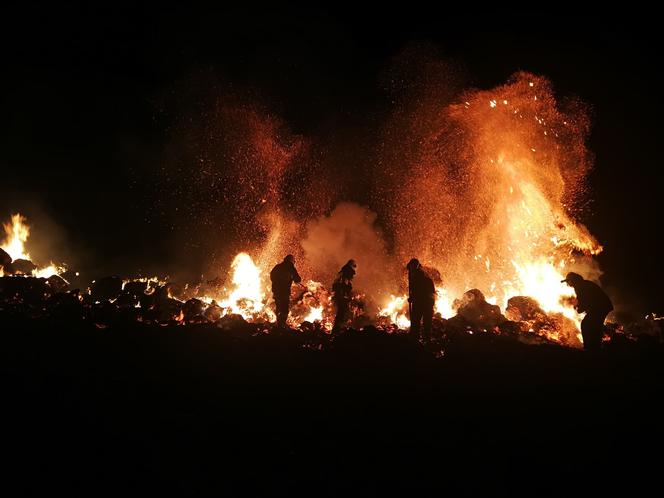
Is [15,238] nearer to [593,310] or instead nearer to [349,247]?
[349,247]

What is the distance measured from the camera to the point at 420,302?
10.5m

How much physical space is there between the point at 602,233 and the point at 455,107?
13536mm

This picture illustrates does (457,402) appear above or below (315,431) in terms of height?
above

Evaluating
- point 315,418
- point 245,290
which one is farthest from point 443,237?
point 315,418

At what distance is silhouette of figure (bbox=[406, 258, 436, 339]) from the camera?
34.3ft

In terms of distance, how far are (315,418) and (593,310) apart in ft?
24.5

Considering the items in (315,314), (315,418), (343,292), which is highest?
(343,292)

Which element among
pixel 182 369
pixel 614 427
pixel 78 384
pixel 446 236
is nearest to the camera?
pixel 614 427

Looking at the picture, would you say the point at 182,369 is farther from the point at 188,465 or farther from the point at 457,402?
the point at 457,402

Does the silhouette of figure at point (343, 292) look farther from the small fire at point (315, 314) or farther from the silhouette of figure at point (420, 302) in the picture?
the small fire at point (315, 314)

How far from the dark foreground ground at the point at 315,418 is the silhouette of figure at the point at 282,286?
2264 mm

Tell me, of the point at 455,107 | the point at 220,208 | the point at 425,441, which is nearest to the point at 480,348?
the point at 425,441

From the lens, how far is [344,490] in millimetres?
4633

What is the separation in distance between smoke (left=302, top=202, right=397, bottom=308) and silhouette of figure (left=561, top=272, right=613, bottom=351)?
28.9 ft
